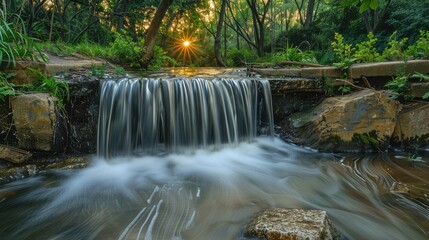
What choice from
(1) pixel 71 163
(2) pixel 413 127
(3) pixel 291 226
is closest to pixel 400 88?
(2) pixel 413 127

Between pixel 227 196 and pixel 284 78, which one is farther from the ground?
pixel 284 78

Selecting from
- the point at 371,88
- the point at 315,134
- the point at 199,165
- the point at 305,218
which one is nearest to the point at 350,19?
the point at 371,88

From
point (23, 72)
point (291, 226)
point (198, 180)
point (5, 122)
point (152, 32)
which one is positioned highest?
point (152, 32)

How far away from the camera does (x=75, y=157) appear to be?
3.90 meters

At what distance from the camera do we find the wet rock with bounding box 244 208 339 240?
1.93 m

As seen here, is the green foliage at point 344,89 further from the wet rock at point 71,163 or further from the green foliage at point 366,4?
the wet rock at point 71,163

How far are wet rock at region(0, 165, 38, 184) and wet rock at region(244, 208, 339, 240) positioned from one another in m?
2.87

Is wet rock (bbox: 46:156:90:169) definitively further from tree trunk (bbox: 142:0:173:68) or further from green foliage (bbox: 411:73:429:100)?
green foliage (bbox: 411:73:429:100)

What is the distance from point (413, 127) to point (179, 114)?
13.3 feet

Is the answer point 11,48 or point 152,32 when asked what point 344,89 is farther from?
point 152,32

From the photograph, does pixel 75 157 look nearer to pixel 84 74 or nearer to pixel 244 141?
pixel 84 74

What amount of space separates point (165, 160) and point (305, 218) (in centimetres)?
257

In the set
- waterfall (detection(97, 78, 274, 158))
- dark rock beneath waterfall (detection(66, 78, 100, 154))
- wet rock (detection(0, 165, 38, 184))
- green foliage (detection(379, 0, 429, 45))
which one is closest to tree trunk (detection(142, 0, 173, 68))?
waterfall (detection(97, 78, 274, 158))

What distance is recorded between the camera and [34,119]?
3432 millimetres
